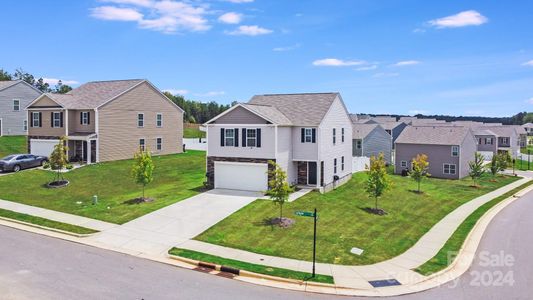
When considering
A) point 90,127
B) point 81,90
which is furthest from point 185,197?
point 81,90

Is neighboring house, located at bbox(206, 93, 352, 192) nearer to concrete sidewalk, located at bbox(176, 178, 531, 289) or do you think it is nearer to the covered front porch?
concrete sidewalk, located at bbox(176, 178, 531, 289)

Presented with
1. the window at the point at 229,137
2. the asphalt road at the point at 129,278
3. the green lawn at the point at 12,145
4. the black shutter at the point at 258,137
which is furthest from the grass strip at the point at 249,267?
the green lawn at the point at 12,145

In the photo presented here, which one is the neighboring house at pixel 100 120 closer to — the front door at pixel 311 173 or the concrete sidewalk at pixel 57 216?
the concrete sidewalk at pixel 57 216

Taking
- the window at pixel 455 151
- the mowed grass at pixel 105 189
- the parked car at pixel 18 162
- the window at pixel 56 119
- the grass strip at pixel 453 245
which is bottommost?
the grass strip at pixel 453 245

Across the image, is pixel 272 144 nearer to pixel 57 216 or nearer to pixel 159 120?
pixel 57 216

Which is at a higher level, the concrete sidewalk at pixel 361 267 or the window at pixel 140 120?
the window at pixel 140 120

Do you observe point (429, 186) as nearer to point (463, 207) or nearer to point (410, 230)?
point (463, 207)

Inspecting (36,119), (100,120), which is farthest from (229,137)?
(36,119)
